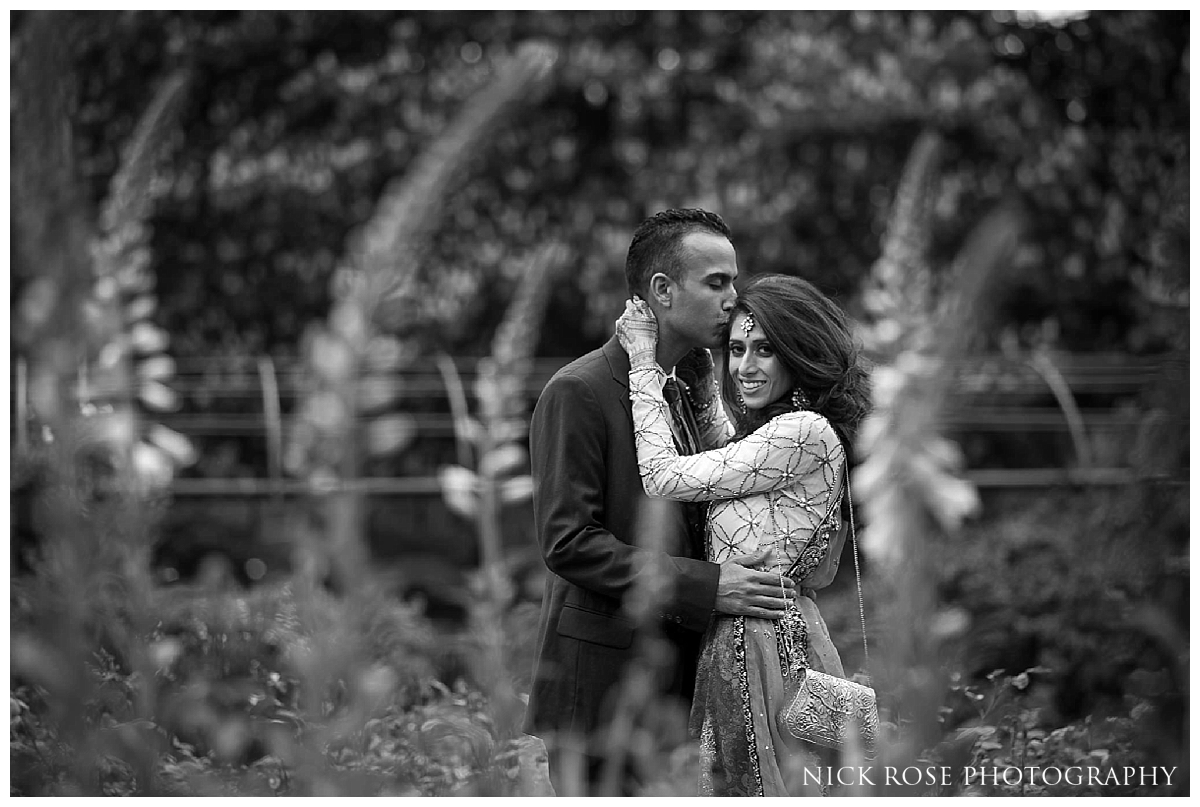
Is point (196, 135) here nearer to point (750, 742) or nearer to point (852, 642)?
point (852, 642)

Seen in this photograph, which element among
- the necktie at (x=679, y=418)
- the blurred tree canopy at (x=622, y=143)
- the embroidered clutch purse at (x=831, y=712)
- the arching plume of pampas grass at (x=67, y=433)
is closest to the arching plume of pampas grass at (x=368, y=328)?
the arching plume of pampas grass at (x=67, y=433)

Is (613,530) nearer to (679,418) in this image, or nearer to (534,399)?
(679,418)

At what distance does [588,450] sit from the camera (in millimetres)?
3689

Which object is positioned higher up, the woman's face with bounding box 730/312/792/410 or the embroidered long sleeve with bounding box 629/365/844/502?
the woman's face with bounding box 730/312/792/410

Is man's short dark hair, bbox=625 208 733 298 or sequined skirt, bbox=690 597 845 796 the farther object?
man's short dark hair, bbox=625 208 733 298

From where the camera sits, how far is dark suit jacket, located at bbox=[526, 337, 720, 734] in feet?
11.8

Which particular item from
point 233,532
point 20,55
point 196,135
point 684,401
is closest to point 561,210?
point 196,135

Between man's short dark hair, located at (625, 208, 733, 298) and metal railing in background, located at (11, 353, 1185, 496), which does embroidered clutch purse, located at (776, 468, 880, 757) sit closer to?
man's short dark hair, located at (625, 208, 733, 298)

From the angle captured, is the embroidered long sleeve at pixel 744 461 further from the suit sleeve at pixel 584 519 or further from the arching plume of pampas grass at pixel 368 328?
the arching plume of pampas grass at pixel 368 328

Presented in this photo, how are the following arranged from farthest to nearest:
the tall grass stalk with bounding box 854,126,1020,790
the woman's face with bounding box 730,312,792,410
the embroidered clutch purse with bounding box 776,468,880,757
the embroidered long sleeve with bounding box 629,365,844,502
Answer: the woman's face with bounding box 730,312,792,410 → the embroidered long sleeve with bounding box 629,365,844,502 → the embroidered clutch purse with bounding box 776,468,880,757 → the tall grass stalk with bounding box 854,126,1020,790

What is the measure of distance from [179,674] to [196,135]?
34.6 feet

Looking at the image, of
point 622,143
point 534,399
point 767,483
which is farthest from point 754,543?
point 622,143

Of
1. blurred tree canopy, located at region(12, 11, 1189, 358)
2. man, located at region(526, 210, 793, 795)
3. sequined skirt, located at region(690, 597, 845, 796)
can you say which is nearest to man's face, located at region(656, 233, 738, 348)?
man, located at region(526, 210, 793, 795)

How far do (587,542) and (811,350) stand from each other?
825 mm
